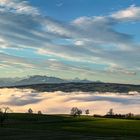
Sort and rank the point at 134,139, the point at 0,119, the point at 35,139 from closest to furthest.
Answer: the point at 35,139, the point at 134,139, the point at 0,119

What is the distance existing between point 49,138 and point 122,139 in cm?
1596

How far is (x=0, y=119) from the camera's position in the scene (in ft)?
552

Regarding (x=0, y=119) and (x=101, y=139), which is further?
(x=0, y=119)

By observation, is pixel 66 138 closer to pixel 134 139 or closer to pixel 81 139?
pixel 81 139

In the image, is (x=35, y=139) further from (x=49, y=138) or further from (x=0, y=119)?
(x=0, y=119)

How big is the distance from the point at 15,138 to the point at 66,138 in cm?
1124

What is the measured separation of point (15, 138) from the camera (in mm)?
104875

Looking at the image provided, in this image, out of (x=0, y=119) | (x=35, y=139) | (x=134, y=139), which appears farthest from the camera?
(x=0, y=119)

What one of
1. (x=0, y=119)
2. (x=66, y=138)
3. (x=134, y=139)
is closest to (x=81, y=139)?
(x=66, y=138)

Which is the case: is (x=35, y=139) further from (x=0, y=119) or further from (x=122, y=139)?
(x=0, y=119)

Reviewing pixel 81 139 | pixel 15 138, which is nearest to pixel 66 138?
pixel 81 139

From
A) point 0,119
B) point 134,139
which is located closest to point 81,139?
point 134,139

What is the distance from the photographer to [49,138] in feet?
348

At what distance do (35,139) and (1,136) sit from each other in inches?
400
